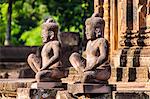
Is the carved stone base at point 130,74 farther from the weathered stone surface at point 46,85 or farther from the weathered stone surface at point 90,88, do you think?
the weathered stone surface at point 90,88

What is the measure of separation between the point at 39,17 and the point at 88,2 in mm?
17746

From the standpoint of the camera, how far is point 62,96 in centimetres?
1028

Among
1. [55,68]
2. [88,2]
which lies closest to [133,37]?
[55,68]

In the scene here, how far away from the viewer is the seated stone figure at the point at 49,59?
11062 millimetres

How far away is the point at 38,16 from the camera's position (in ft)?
157

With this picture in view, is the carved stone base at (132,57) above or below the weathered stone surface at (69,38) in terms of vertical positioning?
below

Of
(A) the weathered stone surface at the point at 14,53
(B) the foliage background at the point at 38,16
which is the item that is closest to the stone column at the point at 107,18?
(B) the foliage background at the point at 38,16

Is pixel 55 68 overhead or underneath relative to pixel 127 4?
underneath

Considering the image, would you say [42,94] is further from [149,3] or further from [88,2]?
[88,2]

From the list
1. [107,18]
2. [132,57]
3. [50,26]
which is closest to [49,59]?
[50,26]

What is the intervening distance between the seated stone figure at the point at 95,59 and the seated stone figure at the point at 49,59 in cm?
69

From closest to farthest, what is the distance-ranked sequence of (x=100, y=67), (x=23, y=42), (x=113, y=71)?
(x=100, y=67) < (x=113, y=71) < (x=23, y=42)

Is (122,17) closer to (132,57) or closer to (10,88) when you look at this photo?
(132,57)

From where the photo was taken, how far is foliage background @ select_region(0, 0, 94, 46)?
108 ft
